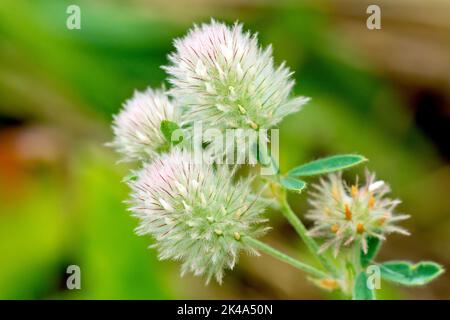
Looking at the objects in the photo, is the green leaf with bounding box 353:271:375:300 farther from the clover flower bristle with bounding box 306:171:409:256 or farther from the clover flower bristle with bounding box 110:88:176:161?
the clover flower bristle with bounding box 110:88:176:161

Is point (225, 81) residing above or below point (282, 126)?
below

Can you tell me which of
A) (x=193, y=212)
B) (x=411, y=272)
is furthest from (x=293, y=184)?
(x=411, y=272)

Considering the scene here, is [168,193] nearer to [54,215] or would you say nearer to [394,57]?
[54,215]

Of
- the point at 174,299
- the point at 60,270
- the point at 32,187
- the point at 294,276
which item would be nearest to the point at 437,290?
the point at 294,276

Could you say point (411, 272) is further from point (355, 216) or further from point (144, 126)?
point (144, 126)

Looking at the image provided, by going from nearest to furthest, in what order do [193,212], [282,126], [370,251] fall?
[193,212]
[370,251]
[282,126]

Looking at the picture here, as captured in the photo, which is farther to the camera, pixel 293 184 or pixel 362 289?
pixel 362 289

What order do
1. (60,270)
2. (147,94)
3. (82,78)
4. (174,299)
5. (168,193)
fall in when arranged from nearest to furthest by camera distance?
(168,193), (147,94), (174,299), (60,270), (82,78)
